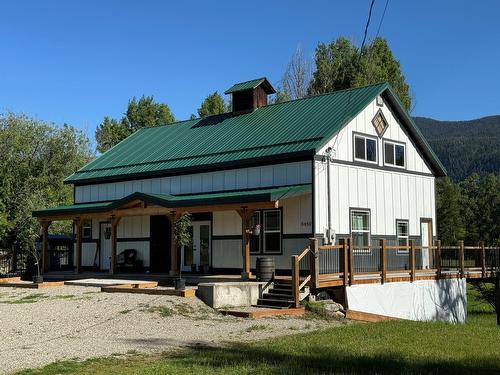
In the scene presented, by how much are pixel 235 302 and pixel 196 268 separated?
23.0ft

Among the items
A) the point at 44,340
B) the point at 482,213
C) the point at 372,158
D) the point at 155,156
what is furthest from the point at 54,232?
the point at 482,213

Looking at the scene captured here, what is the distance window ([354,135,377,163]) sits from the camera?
24.5m

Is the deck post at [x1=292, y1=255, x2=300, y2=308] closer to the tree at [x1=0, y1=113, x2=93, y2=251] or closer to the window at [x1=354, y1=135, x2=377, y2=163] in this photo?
the window at [x1=354, y1=135, x2=377, y2=163]

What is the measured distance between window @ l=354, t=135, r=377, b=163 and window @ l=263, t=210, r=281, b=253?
3.74 metres

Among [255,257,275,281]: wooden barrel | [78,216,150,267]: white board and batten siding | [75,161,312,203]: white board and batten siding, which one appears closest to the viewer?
[255,257,275,281]: wooden barrel

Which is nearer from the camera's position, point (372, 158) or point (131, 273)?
point (372, 158)

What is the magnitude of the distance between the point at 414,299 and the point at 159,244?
417 inches

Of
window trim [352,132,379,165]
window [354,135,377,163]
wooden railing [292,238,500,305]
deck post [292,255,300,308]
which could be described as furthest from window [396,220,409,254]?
deck post [292,255,300,308]

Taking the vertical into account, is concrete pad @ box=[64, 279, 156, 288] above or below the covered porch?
below

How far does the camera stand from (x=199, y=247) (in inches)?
1012

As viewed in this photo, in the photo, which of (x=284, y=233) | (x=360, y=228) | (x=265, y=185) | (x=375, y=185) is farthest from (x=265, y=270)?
(x=375, y=185)

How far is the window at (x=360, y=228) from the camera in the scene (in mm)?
23703

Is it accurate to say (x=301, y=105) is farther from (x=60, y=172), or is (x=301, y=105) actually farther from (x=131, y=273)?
(x=60, y=172)

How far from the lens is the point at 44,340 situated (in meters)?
13.2
